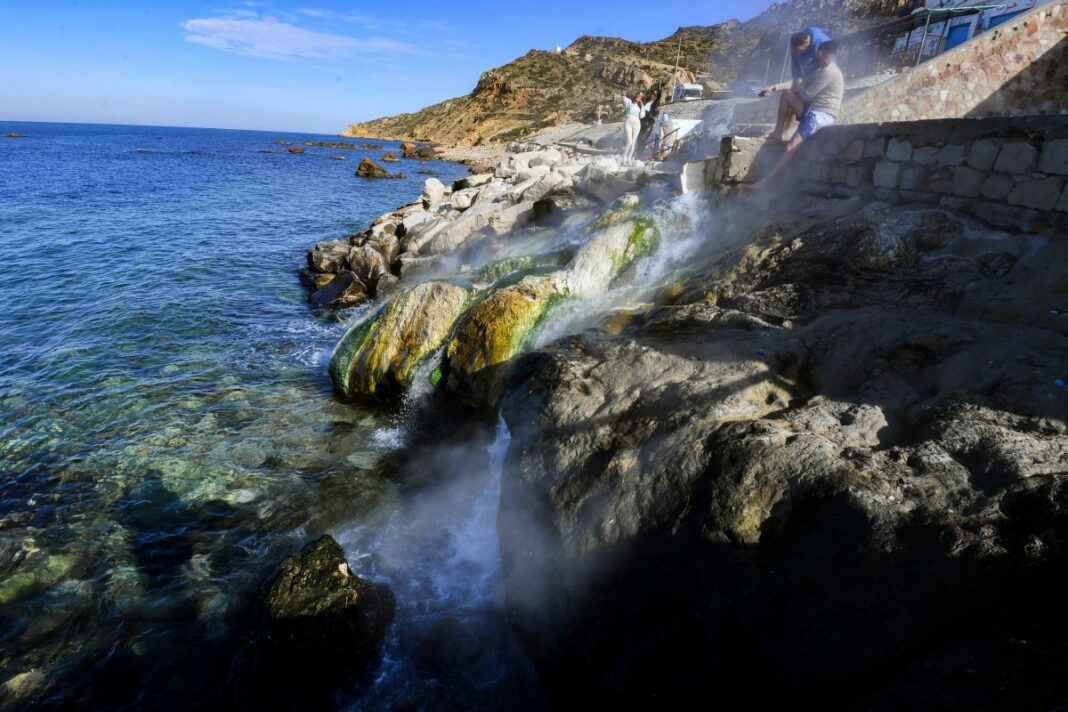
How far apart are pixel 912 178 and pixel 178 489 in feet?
33.0

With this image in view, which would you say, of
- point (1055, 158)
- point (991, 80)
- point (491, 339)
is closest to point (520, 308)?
point (491, 339)

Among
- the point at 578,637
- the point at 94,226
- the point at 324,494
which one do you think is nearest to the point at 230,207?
the point at 94,226

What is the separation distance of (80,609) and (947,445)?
25.7 feet

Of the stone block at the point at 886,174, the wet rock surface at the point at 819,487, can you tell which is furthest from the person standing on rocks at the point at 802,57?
the wet rock surface at the point at 819,487

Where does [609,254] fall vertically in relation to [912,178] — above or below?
below

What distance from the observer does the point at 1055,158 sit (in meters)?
4.82

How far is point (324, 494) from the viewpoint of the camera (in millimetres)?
7070

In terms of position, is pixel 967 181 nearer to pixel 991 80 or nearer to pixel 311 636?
pixel 991 80

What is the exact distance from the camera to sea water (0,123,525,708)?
5.00m

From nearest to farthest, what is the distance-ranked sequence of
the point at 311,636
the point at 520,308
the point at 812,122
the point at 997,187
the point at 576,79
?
the point at 311,636 < the point at 997,187 < the point at 812,122 < the point at 520,308 < the point at 576,79

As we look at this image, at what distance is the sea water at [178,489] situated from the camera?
5000 millimetres

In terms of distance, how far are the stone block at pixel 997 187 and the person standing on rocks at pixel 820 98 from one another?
2.71m

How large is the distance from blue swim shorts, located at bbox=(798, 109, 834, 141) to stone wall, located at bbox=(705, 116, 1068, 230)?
121 mm

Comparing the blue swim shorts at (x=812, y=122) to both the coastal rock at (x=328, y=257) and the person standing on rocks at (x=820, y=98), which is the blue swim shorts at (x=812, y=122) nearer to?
the person standing on rocks at (x=820, y=98)
